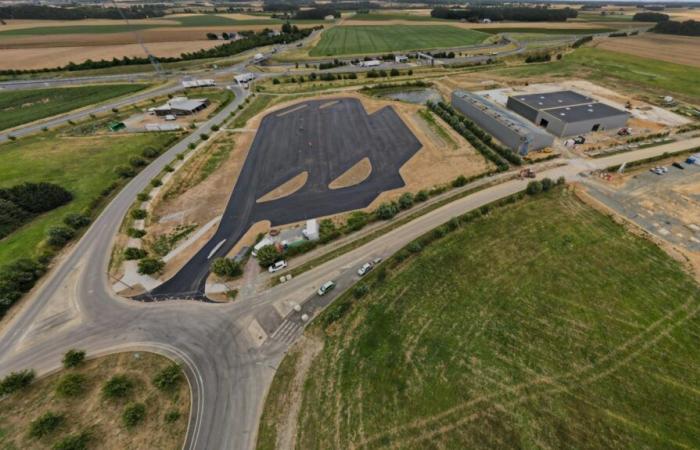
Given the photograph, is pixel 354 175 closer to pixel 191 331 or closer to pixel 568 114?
pixel 191 331

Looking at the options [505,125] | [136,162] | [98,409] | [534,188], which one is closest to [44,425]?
[98,409]

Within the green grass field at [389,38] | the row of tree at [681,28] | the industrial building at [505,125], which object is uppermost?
the green grass field at [389,38]

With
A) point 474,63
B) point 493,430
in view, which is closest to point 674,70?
point 474,63

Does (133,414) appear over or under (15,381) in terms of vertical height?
under

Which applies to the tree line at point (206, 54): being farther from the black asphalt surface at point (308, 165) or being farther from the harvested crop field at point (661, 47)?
the harvested crop field at point (661, 47)

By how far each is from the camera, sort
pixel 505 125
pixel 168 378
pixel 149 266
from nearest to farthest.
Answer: pixel 168 378, pixel 149 266, pixel 505 125

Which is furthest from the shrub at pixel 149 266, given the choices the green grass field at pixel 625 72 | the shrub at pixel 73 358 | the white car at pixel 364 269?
the green grass field at pixel 625 72
